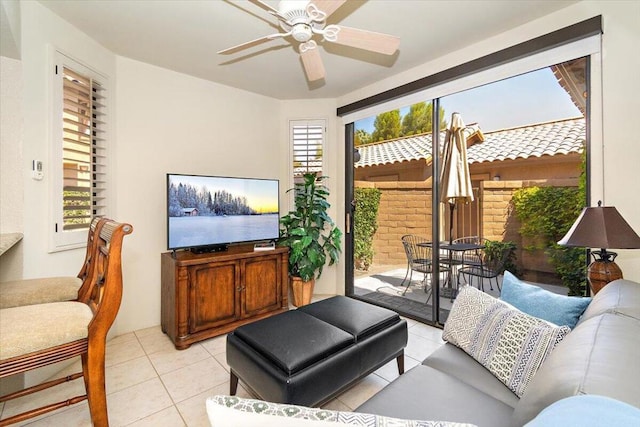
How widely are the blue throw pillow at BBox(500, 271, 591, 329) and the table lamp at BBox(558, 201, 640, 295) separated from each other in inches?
14.2

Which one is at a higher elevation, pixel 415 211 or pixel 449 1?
pixel 449 1

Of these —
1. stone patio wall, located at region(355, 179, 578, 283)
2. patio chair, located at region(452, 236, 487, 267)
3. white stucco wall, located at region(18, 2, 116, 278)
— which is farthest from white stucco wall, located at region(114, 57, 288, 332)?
patio chair, located at region(452, 236, 487, 267)

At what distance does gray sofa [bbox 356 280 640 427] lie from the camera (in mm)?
619

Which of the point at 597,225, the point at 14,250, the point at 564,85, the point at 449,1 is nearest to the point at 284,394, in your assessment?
the point at 597,225

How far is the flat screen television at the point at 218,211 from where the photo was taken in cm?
269

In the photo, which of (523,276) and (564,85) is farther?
(523,276)

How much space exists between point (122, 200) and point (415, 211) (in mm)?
3065

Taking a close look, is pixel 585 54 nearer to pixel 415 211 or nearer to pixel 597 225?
pixel 597 225

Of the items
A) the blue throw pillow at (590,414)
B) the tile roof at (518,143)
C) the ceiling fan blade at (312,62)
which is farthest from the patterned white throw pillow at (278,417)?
the tile roof at (518,143)

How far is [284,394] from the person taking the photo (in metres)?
1.35

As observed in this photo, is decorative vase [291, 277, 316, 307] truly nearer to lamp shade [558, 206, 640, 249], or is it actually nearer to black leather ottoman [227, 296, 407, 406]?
black leather ottoman [227, 296, 407, 406]

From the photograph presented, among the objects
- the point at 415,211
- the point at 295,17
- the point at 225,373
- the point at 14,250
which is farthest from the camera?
the point at 415,211

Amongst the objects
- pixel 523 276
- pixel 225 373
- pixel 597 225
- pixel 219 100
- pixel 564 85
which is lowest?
pixel 225 373

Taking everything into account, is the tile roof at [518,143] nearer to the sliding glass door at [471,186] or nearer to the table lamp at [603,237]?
the sliding glass door at [471,186]
